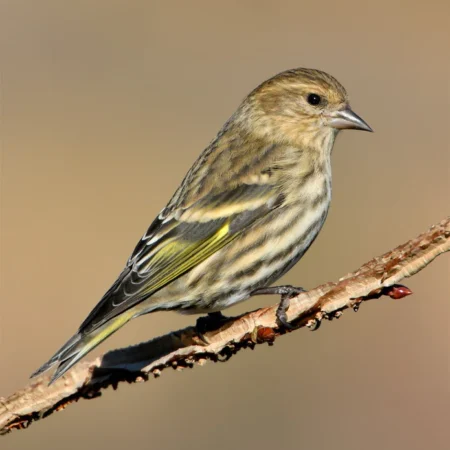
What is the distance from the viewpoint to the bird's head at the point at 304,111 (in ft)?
21.2

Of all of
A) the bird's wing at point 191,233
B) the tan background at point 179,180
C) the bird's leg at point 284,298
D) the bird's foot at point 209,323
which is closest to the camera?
the bird's leg at point 284,298

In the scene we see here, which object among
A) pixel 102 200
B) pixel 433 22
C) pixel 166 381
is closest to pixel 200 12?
pixel 433 22

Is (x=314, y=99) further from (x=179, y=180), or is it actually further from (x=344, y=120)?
Answer: (x=179, y=180)

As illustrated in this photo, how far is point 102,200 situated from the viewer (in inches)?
509

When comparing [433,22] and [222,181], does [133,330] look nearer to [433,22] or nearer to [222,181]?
[222,181]

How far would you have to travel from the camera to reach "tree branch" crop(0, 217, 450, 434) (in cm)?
438

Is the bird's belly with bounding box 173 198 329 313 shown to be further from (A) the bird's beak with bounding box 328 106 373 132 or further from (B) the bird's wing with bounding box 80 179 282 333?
(A) the bird's beak with bounding box 328 106 373 132

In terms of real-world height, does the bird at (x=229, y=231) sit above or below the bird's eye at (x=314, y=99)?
below

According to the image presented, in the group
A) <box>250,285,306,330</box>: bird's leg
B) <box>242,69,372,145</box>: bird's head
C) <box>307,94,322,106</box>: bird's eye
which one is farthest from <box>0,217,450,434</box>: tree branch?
<box>307,94,322,106</box>: bird's eye

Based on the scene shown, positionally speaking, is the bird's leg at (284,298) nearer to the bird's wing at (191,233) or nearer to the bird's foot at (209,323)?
the bird's foot at (209,323)

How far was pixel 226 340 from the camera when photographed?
4.77 metres

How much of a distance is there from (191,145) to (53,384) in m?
9.58

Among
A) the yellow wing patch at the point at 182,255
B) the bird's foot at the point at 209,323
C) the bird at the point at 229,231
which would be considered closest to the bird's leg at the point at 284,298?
the bird at the point at 229,231

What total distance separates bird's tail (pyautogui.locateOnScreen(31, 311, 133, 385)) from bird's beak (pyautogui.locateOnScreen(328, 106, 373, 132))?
197 cm
